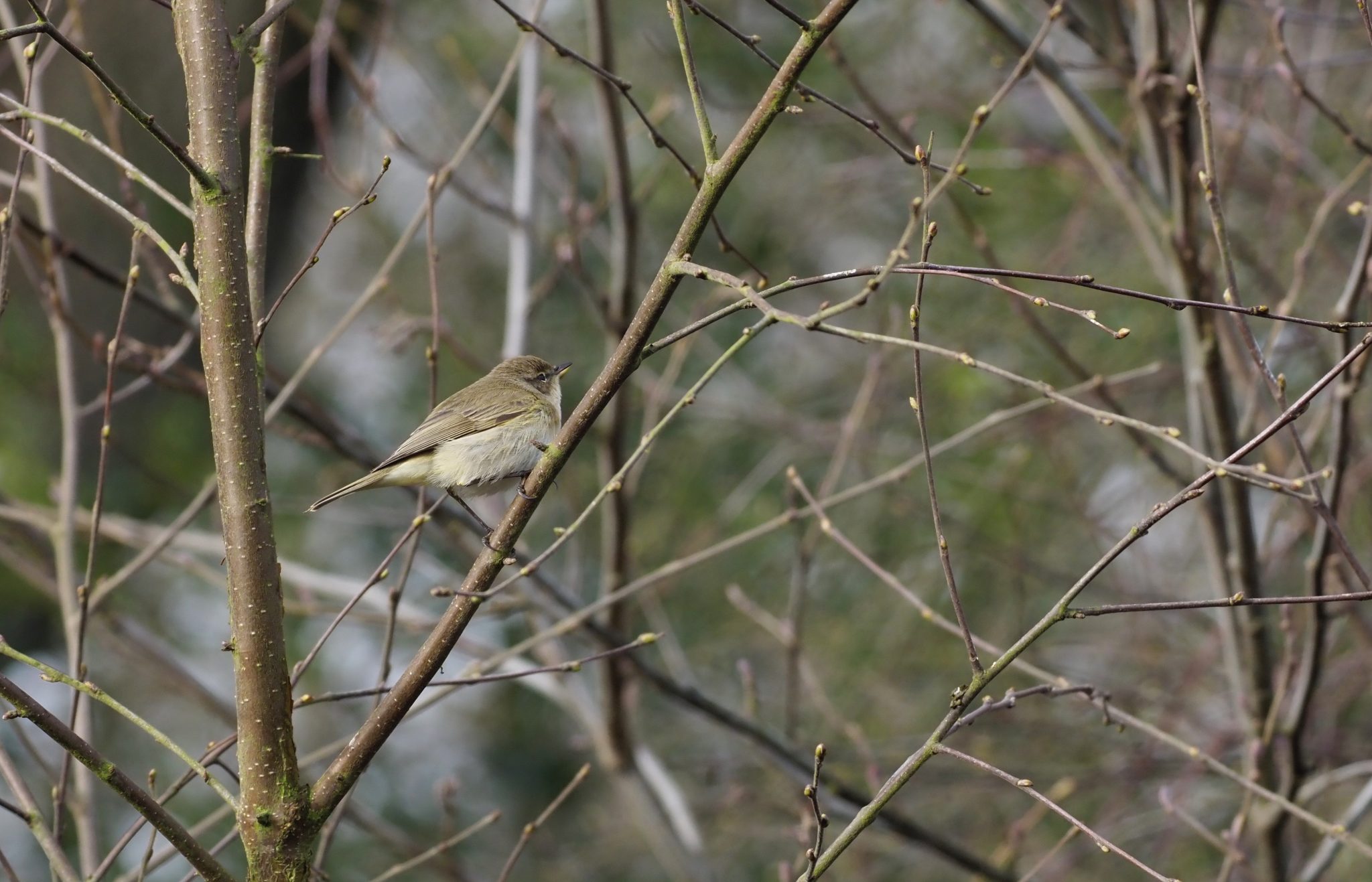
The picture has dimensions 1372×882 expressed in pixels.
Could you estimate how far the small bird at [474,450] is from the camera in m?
3.92

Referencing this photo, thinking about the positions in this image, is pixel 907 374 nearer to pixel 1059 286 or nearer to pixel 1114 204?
pixel 1059 286

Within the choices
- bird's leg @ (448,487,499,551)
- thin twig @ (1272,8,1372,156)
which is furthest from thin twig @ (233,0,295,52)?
thin twig @ (1272,8,1372,156)

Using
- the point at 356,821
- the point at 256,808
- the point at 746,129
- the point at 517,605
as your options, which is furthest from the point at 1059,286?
the point at 256,808

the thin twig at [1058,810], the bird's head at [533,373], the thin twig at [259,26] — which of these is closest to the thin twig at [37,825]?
the thin twig at [259,26]

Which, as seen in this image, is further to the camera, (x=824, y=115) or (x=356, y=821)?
(x=824, y=115)

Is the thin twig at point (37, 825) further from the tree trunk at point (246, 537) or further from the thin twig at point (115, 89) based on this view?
the thin twig at point (115, 89)

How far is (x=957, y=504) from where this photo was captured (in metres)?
8.01

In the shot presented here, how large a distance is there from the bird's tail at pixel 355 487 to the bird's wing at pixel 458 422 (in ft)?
0.10

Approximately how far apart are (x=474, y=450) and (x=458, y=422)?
23 centimetres

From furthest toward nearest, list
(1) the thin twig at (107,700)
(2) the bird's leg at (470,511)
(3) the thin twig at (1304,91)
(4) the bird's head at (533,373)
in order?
1. (4) the bird's head at (533,373)
2. (2) the bird's leg at (470,511)
3. (3) the thin twig at (1304,91)
4. (1) the thin twig at (107,700)

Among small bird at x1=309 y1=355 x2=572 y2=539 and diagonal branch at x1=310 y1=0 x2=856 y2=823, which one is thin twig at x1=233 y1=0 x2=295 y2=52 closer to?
diagonal branch at x1=310 y1=0 x2=856 y2=823

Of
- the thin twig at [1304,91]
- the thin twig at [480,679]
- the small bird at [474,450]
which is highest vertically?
the thin twig at [1304,91]

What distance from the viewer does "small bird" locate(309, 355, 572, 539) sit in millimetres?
3924

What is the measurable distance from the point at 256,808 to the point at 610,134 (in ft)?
9.01
